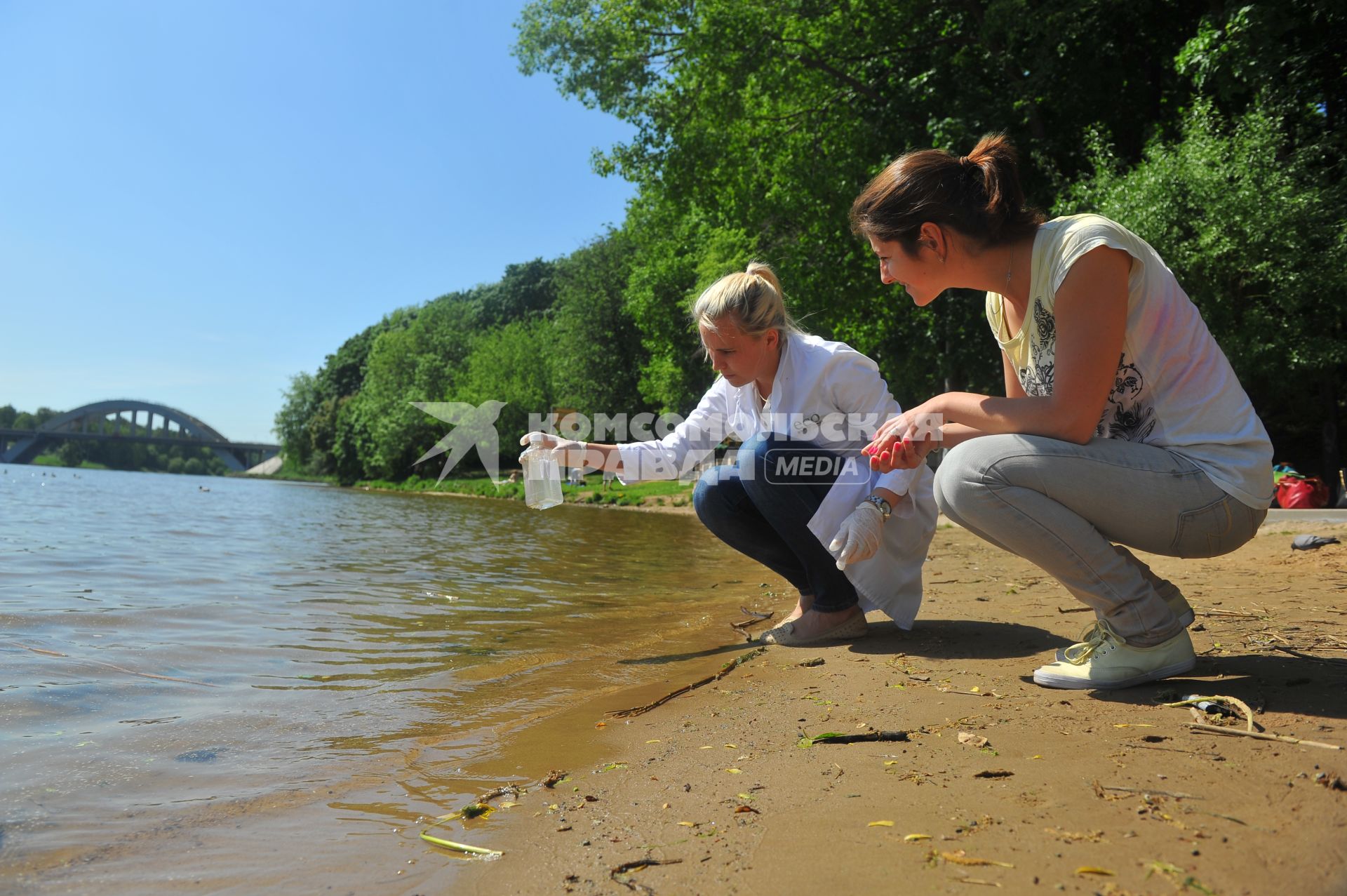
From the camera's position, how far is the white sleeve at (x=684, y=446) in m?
3.58

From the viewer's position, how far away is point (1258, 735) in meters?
1.66

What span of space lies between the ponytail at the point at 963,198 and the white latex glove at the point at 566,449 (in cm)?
155

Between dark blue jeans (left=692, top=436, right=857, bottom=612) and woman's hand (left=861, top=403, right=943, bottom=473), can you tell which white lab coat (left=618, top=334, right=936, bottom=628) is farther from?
woman's hand (left=861, top=403, right=943, bottom=473)

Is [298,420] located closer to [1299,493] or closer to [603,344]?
[603,344]

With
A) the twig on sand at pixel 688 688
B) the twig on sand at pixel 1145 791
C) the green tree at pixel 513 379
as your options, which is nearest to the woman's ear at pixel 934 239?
the twig on sand at pixel 1145 791

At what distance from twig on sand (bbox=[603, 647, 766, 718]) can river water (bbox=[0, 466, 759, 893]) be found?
0.26 ft

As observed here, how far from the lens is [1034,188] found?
45.7 feet

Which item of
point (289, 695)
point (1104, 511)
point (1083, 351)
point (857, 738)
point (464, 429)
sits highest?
point (464, 429)

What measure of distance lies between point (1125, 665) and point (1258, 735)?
19.5 inches

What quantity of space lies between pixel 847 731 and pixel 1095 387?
993 millimetres

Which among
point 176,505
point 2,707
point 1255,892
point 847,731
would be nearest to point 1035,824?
point 1255,892

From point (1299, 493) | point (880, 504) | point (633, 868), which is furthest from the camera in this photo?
point (1299, 493)

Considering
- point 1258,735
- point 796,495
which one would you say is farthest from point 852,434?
point 1258,735

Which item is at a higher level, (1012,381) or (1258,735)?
(1012,381)
